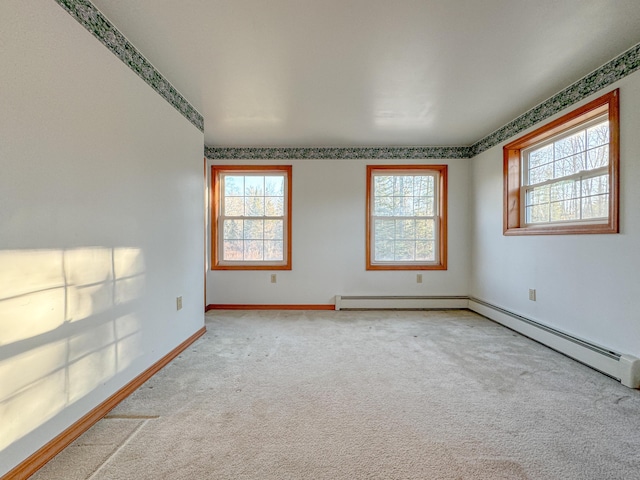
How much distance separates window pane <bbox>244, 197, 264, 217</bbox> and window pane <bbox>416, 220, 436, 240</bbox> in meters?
2.30

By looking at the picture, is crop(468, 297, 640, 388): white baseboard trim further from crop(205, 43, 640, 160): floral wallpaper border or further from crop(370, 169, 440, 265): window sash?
crop(205, 43, 640, 160): floral wallpaper border

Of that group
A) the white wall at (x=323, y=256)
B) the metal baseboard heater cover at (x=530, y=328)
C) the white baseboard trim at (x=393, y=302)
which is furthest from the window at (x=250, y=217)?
the metal baseboard heater cover at (x=530, y=328)

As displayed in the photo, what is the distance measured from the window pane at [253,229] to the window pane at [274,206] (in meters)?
0.18

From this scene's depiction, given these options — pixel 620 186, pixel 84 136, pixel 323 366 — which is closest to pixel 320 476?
pixel 323 366

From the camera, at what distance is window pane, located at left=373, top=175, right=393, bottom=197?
14.2 ft

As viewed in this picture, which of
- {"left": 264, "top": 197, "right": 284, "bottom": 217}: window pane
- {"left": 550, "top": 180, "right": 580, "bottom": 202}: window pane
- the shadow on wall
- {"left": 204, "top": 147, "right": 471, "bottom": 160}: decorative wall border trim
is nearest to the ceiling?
{"left": 550, "top": 180, "right": 580, "bottom": 202}: window pane

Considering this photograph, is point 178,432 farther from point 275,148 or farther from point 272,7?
point 275,148

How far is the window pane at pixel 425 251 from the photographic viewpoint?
4.32m

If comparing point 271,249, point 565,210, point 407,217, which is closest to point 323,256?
point 271,249

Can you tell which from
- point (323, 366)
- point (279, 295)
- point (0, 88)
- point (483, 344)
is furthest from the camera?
point (279, 295)

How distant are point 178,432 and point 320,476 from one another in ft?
2.60

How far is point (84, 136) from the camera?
157 centimetres

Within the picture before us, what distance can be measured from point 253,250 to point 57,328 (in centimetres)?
289

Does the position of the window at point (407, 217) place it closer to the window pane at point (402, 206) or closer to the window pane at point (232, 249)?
the window pane at point (402, 206)
